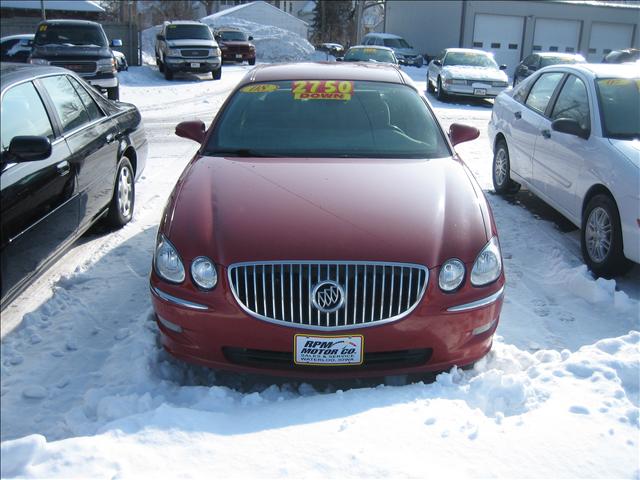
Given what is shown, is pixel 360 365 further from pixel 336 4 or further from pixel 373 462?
pixel 336 4

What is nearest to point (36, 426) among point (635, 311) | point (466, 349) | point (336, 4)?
point (466, 349)

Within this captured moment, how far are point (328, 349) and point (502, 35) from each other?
35.6 meters

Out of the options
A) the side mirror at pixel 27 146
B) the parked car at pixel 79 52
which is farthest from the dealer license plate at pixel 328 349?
the parked car at pixel 79 52

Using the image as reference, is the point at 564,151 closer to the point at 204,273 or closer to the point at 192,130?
the point at 192,130

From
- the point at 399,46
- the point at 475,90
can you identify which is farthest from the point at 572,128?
the point at 399,46

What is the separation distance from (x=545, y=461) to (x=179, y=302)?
6.11ft

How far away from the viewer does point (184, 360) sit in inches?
137

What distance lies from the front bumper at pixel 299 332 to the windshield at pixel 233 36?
27220 mm

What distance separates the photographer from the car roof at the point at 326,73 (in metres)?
5.08

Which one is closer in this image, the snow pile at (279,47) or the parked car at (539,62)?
the parked car at (539,62)

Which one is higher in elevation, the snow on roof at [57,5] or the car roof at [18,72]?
the snow on roof at [57,5]

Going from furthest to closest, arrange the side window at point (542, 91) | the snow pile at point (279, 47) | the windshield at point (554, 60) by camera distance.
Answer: the snow pile at point (279, 47)
the windshield at point (554, 60)
the side window at point (542, 91)

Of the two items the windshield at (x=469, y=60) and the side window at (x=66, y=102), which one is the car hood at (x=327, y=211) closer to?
the side window at (x=66, y=102)

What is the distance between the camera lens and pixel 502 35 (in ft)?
116
